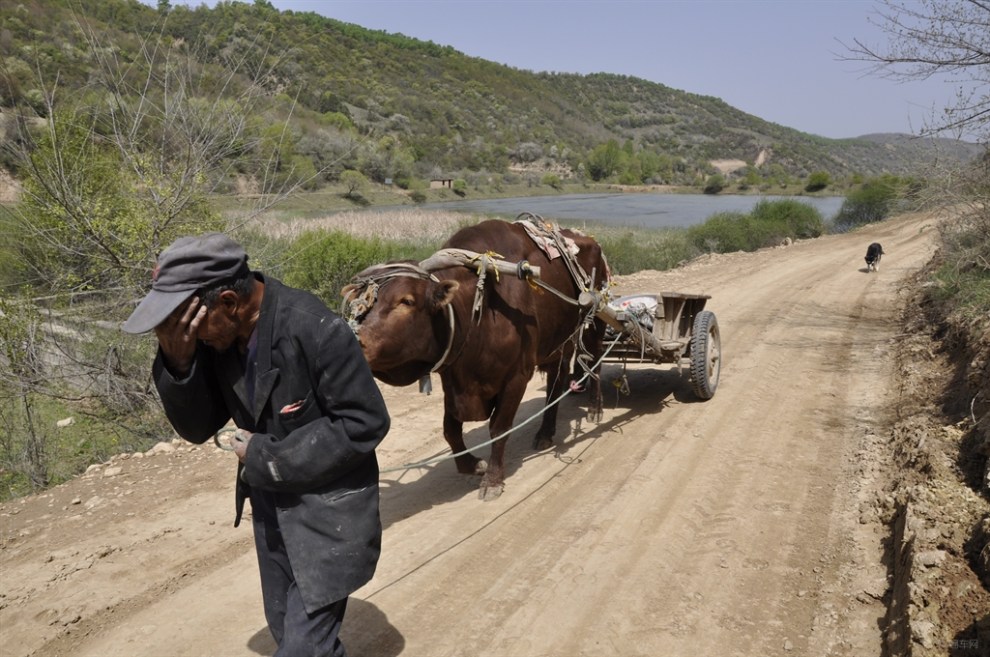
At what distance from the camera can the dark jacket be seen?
2.30 m

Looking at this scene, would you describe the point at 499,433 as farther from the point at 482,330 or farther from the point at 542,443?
the point at 542,443

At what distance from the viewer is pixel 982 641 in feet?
9.93

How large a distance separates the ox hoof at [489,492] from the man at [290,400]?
117 inches

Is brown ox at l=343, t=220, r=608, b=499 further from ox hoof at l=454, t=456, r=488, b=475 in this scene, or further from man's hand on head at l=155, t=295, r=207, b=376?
man's hand on head at l=155, t=295, r=207, b=376

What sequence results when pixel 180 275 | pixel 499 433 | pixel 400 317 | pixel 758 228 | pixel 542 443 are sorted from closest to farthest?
1. pixel 180 275
2. pixel 400 317
3. pixel 499 433
4. pixel 542 443
5. pixel 758 228

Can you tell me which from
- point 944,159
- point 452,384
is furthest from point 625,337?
point 944,159

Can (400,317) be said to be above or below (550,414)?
above

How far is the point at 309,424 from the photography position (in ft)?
7.67

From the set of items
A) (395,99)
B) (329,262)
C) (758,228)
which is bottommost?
(329,262)

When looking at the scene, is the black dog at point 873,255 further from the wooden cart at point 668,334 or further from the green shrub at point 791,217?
the wooden cart at point 668,334

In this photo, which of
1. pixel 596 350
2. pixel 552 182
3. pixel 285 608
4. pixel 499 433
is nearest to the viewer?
pixel 285 608

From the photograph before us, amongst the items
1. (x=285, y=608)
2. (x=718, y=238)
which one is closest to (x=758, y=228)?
(x=718, y=238)

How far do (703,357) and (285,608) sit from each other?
562 cm

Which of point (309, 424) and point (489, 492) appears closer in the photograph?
point (309, 424)
